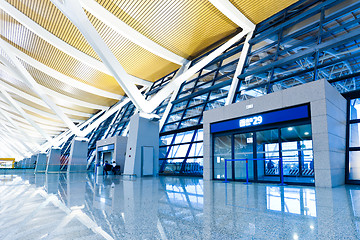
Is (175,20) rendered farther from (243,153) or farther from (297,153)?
(297,153)

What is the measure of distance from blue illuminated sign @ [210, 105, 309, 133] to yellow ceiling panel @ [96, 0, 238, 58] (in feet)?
24.6

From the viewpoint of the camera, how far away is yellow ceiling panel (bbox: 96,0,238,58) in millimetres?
13883

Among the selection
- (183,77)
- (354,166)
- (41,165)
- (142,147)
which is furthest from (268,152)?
(41,165)

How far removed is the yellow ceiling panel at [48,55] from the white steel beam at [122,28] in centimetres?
689

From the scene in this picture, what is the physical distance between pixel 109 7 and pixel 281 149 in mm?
12272

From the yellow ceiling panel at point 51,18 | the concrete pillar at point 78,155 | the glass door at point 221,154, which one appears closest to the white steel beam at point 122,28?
the yellow ceiling panel at point 51,18

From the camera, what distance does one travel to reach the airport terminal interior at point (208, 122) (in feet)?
10.8

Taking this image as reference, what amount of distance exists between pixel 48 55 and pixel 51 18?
5188mm

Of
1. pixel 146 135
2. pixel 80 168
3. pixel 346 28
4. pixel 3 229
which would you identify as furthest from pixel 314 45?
pixel 80 168

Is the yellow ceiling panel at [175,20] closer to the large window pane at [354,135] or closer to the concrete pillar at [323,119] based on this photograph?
the concrete pillar at [323,119]

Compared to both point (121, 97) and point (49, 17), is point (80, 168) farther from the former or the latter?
point (49, 17)

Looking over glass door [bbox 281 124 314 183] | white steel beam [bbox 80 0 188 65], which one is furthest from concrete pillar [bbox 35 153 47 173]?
glass door [bbox 281 124 314 183]

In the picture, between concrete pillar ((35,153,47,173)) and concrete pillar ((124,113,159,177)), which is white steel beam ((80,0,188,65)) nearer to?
concrete pillar ((124,113,159,177))

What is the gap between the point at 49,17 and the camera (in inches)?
593
